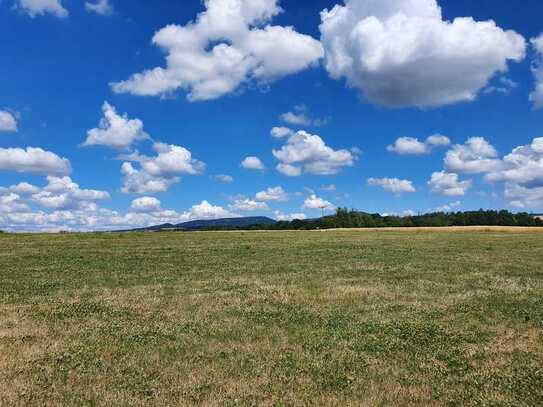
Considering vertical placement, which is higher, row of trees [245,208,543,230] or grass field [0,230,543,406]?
row of trees [245,208,543,230]

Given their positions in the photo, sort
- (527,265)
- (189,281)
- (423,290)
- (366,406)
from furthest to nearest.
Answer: (527,265) → (189,281) → (423,290) → (366,406)

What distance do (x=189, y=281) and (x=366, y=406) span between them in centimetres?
1624

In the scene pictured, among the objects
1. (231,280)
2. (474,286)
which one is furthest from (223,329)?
(474,286)

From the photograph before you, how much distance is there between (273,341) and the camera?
12477 mm

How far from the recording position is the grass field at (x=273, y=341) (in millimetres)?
9148

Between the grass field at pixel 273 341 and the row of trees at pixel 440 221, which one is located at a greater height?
the row of trees at pixel 440 221

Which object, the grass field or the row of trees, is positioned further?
the row of trees

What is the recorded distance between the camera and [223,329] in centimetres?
1370

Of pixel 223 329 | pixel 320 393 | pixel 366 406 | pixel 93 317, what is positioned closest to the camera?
pixel 366 406

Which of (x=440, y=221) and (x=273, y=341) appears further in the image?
(x=440, y=221)

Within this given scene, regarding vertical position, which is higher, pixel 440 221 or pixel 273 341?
pixel 440 221

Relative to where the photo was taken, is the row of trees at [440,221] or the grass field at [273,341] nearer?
the grass field at [273,341]

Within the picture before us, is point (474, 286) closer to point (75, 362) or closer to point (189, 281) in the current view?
point (189, 281)

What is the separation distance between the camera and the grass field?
9148mm
